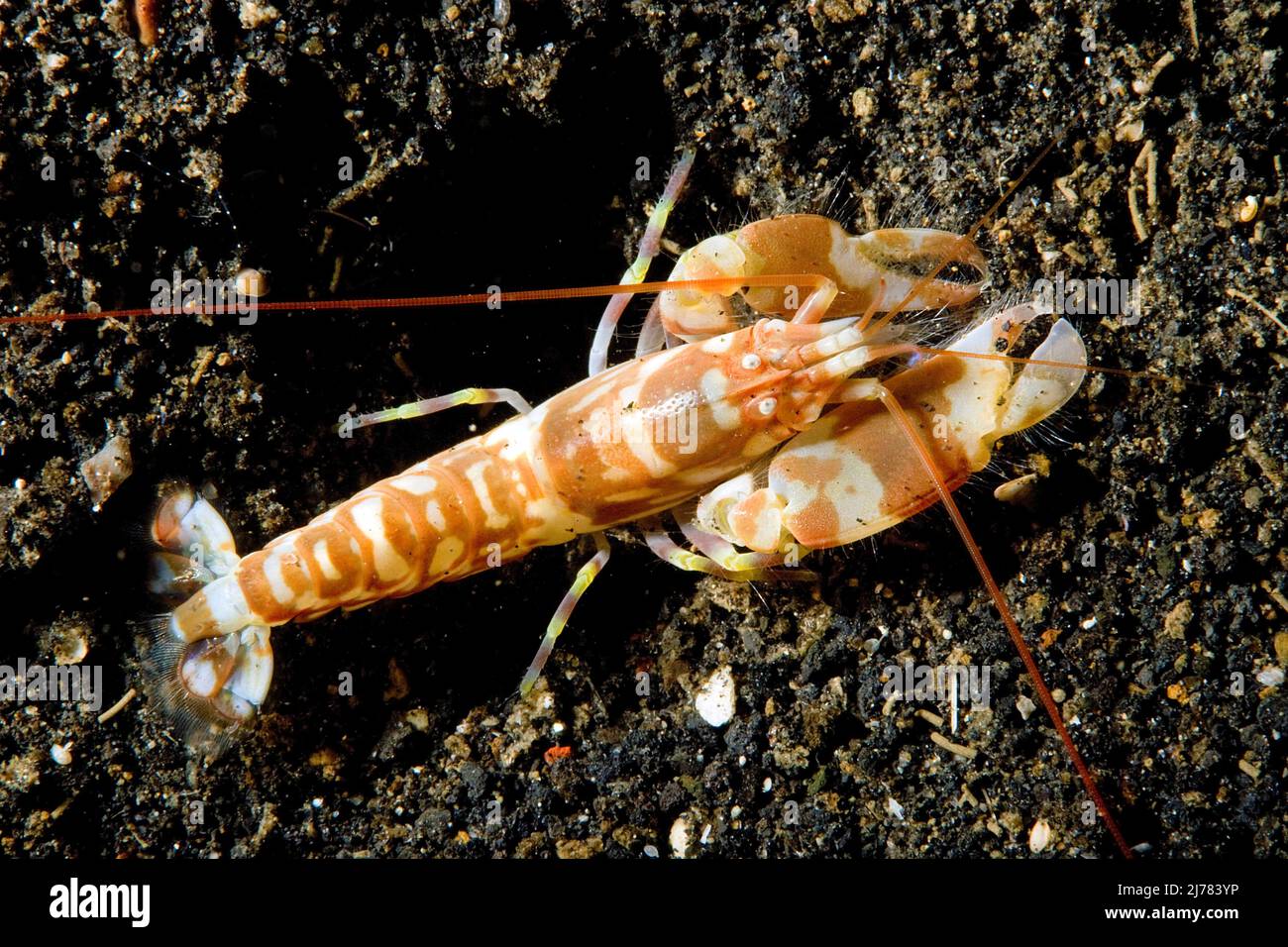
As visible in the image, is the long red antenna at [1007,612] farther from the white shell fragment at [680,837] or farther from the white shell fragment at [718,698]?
the white shell fragment at [680,837]

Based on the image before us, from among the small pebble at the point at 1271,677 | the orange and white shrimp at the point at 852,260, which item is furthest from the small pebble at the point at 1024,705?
the orange and white shrimp at the point at 852,260

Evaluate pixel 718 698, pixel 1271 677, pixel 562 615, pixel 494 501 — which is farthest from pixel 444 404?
pixel 1271 677

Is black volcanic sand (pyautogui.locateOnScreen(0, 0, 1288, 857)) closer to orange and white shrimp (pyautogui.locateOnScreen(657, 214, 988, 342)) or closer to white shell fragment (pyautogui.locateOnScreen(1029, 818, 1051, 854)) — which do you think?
white shell fragment (pyautogui.locateOnScreen(1029, 818, 1051, 854))

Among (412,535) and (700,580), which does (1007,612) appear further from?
(412,535)

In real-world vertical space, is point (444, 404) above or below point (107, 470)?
above

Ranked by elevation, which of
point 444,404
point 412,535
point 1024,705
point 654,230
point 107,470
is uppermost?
point 654,230

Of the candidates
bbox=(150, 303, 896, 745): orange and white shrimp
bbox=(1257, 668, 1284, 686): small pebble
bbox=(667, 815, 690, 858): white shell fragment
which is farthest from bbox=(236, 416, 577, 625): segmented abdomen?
bbox=(1257, 668, 1284, 686): small pebble
